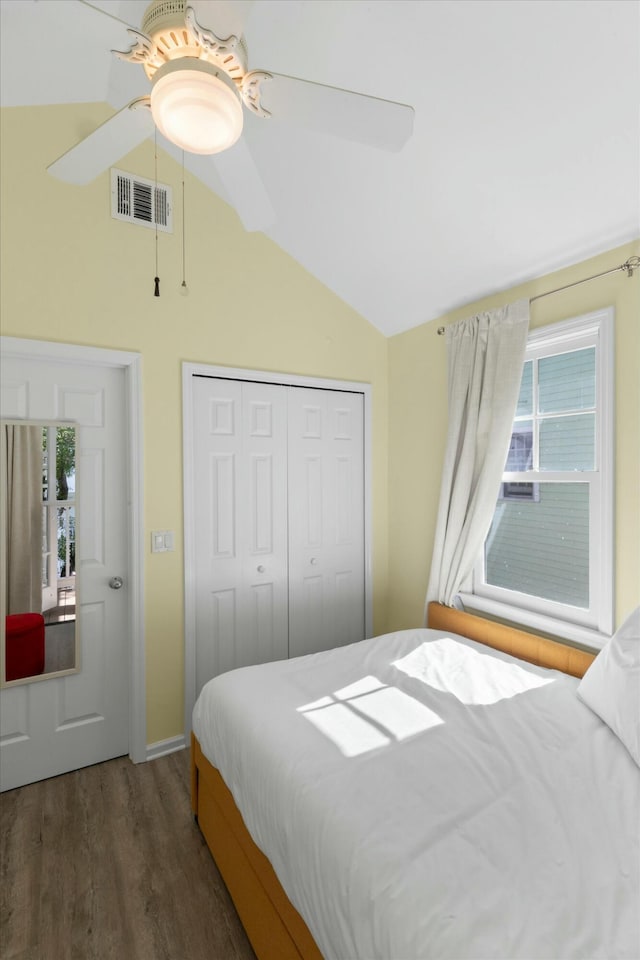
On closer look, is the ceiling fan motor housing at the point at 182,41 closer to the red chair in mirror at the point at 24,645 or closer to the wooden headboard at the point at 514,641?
the red chair in mirror at the point at 24,645

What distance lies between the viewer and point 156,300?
2553 millimetres

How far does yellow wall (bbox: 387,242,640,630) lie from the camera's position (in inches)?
79.4

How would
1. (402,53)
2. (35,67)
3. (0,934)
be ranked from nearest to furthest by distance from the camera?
(0,934) → (402,53) → (35,67)

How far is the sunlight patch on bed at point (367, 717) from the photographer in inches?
58.9

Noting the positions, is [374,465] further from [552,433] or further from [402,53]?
[402,53]

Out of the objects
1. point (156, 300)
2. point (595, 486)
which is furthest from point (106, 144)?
point (595, 486)

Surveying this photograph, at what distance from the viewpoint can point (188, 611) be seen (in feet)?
8.60

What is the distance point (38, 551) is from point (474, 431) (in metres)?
2.27

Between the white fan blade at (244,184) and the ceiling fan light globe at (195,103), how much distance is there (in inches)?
12.2

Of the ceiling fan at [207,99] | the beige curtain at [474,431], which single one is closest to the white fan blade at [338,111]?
the ceiling fan at [207,99]

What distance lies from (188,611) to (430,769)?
163 cm

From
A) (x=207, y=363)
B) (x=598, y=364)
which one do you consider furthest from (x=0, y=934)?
(x=598, y=364)

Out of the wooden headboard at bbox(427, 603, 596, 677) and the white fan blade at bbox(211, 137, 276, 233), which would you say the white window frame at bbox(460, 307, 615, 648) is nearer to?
the wooden headboard at bbox(427, 603, 596, 677)

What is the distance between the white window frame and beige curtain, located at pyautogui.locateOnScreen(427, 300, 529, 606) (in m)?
0.16
